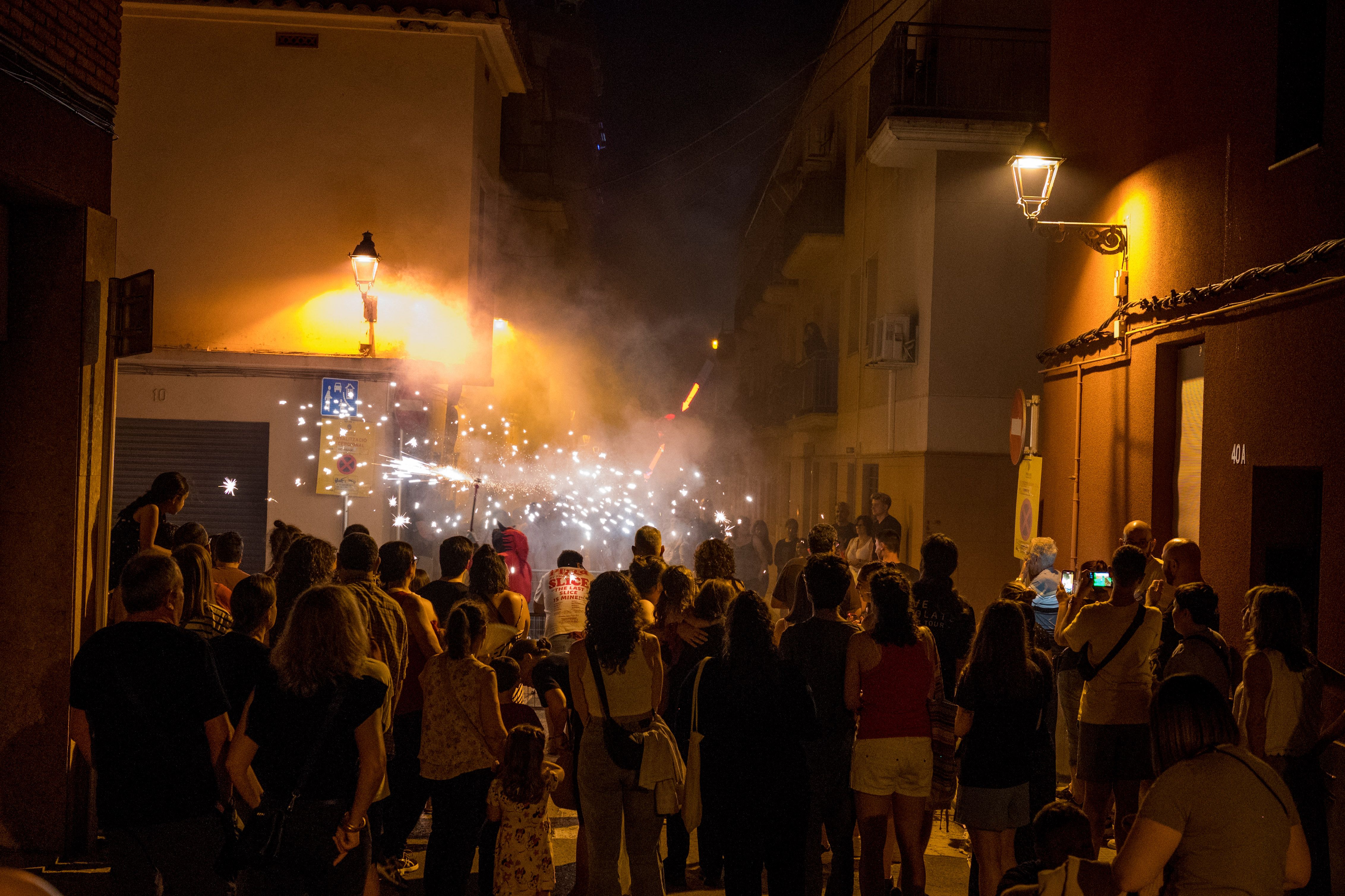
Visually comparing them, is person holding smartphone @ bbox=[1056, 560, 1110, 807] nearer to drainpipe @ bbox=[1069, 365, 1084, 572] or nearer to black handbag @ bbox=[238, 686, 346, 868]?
drainpipe @ bbox=[1069, 365, 1084, 572]

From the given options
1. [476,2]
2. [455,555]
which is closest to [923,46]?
[476,2]

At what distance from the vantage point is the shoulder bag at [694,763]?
4.66m

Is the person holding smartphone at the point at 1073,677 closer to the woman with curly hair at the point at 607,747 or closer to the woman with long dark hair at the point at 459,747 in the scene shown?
the woman with curly hair at the point at 607,747

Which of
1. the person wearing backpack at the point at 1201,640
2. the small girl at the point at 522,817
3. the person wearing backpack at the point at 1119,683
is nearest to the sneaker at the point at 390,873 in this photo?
the small girl at the point at 522,817

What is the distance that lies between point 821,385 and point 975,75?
750cm

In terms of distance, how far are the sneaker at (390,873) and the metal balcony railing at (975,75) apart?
36.5 feet

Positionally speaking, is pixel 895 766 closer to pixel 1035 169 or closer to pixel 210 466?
pixel 1035 169

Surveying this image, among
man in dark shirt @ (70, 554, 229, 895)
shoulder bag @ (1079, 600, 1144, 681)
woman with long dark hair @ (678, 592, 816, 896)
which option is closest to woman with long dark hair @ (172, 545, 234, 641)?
man in dark shirt @ (70, 554, 229, 895)

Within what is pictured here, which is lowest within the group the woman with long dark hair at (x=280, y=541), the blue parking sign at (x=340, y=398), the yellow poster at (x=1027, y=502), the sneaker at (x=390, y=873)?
the sneaker at (x=390, y=873)

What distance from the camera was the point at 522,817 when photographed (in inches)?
186

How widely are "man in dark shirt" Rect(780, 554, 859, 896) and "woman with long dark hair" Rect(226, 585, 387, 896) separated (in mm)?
2026

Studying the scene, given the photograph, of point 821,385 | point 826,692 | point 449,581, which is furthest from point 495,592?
point 821,385

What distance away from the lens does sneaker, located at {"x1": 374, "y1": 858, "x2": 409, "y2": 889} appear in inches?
178

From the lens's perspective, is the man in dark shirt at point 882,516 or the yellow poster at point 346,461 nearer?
the man in dark shirt at point 882,516
